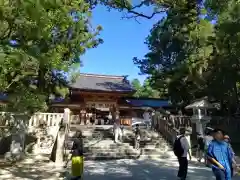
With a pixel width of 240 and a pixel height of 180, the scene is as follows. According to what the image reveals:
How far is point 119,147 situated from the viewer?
13.1 m

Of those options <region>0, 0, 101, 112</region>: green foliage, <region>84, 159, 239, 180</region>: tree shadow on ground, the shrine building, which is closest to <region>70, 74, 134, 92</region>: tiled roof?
the shrine building

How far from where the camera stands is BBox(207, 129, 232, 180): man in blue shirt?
4.51 metres

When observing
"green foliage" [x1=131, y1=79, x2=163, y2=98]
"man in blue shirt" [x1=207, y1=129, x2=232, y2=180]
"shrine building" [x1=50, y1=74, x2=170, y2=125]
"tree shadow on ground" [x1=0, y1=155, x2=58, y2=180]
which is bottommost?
"tree shadow on ground" [x1=0, y1=155, x2=58, y2=180]

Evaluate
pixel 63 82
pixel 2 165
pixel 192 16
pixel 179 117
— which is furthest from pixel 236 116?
pixel 2 165

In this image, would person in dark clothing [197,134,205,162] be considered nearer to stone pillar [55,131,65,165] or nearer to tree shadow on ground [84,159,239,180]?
tree shadow on ground [84,159,239,180]

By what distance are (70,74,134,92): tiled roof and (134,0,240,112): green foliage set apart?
112 inches

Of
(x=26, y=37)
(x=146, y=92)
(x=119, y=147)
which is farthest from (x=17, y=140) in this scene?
(x=146, y=92)

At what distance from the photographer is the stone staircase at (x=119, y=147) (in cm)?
1202

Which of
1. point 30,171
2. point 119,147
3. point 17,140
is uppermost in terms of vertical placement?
point 17,140

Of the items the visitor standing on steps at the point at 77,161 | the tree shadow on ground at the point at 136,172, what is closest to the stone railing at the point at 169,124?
the tree shadow on ground at the point at 136,172

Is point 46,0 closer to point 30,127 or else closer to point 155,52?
point 30,127

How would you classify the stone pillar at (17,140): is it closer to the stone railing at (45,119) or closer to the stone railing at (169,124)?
the stone railing at (45,119)

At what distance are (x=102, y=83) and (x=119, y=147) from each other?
1010 cm

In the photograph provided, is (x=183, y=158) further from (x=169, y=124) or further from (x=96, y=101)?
(x=96, y=101)
